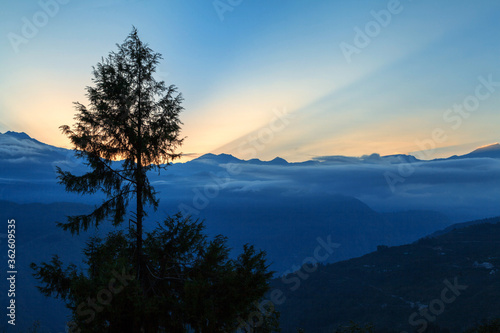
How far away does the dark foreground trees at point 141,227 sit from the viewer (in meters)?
11.2

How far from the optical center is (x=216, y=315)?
11.0 meters

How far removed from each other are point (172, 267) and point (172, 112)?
671 cm

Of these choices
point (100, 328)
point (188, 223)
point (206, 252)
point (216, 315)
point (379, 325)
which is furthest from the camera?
point (379, 325)

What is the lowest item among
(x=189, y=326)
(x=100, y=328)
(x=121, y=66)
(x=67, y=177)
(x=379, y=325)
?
(x=379, y=325)

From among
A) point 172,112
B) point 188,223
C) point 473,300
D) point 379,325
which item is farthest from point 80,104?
point 473,300

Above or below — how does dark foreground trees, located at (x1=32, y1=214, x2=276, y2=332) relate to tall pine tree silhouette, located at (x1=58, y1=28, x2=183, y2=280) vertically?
below

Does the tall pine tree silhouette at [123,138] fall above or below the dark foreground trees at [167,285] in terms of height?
above

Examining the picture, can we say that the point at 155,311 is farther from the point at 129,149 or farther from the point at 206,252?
the point at 129,149

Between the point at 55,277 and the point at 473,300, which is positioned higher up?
the point at 55,277

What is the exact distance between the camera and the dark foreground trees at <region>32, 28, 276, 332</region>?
36.9ft

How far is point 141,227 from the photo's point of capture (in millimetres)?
14109

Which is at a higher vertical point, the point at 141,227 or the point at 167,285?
the point at 141,227

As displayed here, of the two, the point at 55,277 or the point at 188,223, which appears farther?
the point at 188,223

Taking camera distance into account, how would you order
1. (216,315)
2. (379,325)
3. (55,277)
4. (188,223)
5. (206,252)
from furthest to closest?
(379,325), (188,223), (206,252), (55,277), (216,315)
